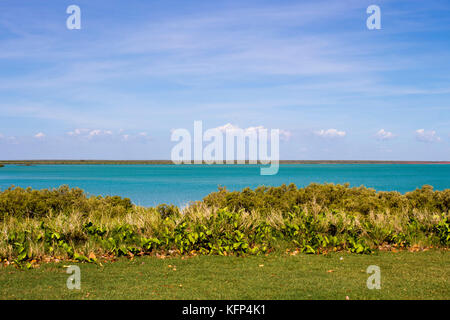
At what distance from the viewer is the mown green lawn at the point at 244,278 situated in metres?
6.37

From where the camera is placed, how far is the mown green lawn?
6367 millimetres

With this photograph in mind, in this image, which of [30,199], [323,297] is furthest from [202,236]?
[30,199]

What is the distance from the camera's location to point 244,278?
7.30 m

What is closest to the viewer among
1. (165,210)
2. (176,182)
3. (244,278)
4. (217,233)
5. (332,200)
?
(244,278)

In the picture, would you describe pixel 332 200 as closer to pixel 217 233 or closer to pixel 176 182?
pixel 217 233

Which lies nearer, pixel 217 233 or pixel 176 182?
pixel 217 233

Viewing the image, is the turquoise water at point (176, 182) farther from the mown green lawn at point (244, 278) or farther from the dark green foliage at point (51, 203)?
the mown green lawn at point (244, 278)

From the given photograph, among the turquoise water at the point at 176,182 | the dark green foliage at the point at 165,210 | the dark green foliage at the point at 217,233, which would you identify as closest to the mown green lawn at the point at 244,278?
the dark green foliage at the point at 217,233

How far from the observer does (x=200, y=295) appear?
631 cm

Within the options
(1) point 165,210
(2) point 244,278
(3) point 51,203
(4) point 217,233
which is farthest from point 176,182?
(2) point 244,278

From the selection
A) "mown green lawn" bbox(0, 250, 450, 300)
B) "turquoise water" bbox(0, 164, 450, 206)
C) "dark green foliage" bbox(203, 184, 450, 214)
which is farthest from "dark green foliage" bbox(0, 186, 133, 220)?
"mown green lawn" bbox(0, 250, 450, 300)

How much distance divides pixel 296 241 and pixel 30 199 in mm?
9072

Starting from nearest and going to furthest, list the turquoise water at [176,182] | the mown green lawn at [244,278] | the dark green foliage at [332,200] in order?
the mown green lawn at [244,278] < the dark green foliage at [332,200] < the turquoise water at [176,182]
